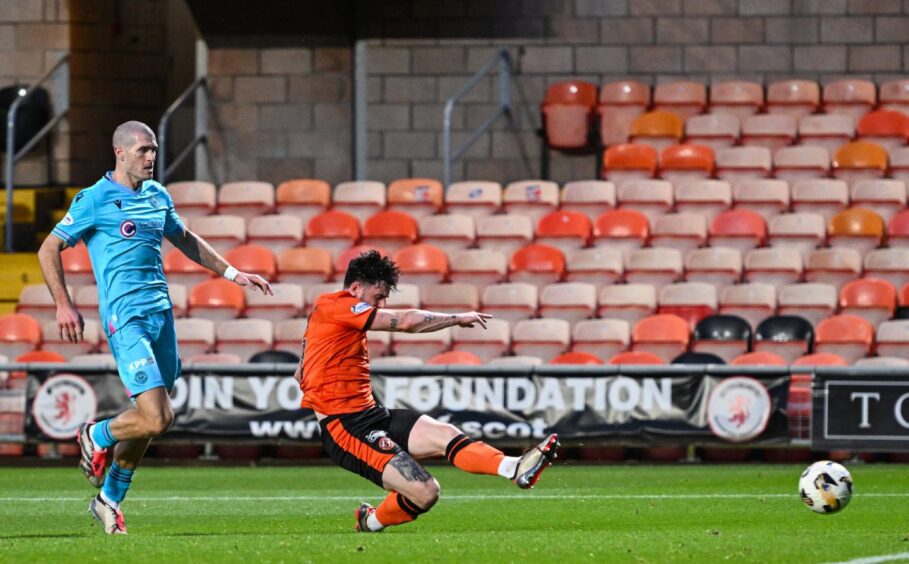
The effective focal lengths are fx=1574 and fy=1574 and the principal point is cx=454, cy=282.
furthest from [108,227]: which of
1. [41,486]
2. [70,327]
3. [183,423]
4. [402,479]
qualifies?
[183,423]

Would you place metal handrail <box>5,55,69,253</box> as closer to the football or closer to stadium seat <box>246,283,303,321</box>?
stadium seat <box>246,283,303,321</box>

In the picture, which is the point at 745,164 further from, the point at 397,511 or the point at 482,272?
the point at 397,511

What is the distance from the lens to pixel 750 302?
53.8 feet

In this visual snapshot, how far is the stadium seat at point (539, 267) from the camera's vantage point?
680 inches

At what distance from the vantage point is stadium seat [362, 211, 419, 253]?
17.9 metres

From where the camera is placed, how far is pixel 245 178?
68.5 ft

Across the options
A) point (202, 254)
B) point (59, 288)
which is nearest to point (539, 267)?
point (202, 254)

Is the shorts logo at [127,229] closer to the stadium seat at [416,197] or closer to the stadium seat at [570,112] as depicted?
the stadium seat at [416,197]

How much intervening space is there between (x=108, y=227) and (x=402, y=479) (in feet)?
6.43

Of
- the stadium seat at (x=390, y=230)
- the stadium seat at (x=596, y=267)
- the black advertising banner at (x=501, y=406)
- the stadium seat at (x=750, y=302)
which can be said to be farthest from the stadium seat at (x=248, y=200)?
the stadium seat at (x=750, y=302)

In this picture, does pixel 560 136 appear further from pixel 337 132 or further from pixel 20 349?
pixel 20 349

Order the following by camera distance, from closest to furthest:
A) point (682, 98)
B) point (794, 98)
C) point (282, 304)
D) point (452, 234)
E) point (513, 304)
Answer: point (513, 304), point (282, 304), point (452, 234), point (794, 98), point (682, 98)

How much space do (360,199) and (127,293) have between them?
10.9 metres

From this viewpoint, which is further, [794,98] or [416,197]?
[794,98]
